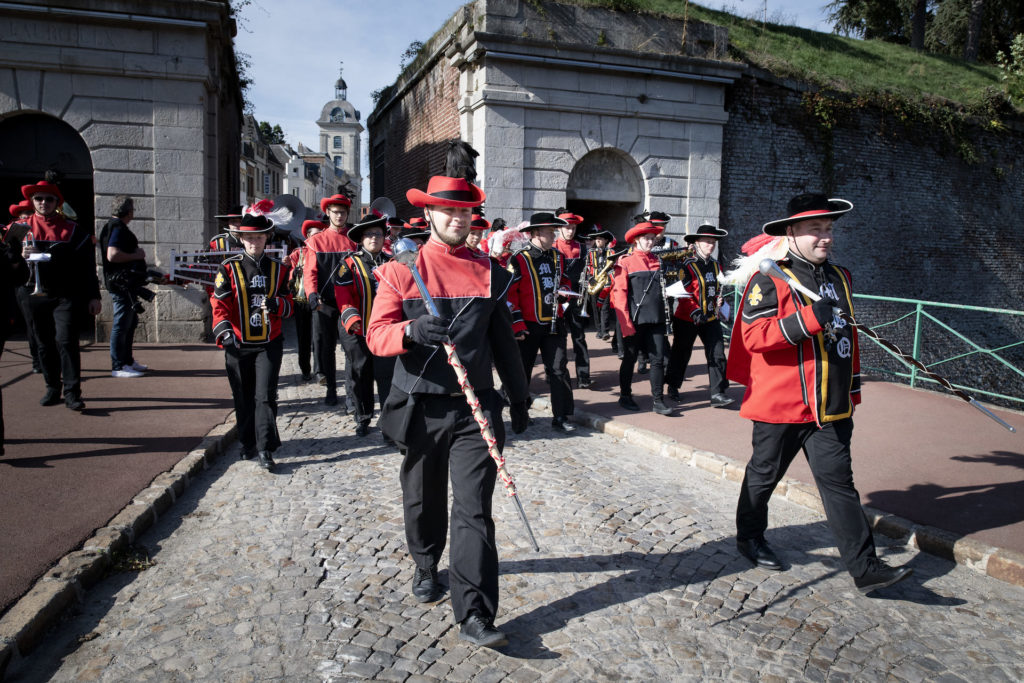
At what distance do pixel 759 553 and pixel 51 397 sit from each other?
22.0 ft

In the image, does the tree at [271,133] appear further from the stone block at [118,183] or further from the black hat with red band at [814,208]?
the black hat with red band at [814,208]

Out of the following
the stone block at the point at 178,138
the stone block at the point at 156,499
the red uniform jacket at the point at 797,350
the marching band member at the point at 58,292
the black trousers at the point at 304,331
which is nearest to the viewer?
the red uniform jacket at the point at 797,350

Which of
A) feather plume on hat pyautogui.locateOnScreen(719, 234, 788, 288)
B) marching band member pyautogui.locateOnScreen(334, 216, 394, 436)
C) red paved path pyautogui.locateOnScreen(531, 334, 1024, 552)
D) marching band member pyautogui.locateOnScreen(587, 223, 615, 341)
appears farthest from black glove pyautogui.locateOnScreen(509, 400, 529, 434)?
marching band member pyautogui.locateOnScreen(587, 223, 615, 341)

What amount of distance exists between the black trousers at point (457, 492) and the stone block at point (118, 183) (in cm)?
986

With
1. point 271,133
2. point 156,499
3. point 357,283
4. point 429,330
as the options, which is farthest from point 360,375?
point 271,133

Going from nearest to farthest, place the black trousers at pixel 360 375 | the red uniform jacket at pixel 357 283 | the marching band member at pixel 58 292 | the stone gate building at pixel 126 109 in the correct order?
1. the red uniform jacket at pixel 357 283
2. the black trousers at pixel 360 375
3. the marching band member at pixel 58 292
4. the stone gate building at pixel 126 109

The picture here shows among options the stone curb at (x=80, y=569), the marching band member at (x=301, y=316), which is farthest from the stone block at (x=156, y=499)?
the marching band member at (x=301, y=316)

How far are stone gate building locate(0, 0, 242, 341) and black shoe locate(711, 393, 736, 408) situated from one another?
26.7 ft

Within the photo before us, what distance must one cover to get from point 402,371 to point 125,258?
7.03 m

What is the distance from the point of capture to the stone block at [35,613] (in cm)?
311

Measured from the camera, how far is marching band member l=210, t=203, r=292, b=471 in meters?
5.80

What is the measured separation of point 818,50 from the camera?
56.2 feet

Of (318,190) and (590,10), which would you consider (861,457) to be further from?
(318,190)

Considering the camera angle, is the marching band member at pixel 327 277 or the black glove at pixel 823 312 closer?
the black glove at pixel 823 312
